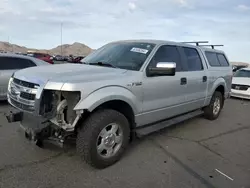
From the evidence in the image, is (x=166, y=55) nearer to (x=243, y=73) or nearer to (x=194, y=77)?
(x=194, y=77)

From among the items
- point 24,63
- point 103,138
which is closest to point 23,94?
point 103,138

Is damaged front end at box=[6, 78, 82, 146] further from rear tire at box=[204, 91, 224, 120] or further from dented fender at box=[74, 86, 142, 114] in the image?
rear tire at box=[204, 91, 224, 120]

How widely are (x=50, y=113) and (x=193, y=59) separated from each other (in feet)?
11.9

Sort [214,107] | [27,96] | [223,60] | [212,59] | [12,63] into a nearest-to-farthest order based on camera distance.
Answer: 1. [27,96]
2. [212,59]
3. [214,107]
4. [223,60]
5. [12,63]

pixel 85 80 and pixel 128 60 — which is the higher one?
pixel 128 60

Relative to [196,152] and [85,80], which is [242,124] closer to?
[196,152]

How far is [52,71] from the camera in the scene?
373 cm

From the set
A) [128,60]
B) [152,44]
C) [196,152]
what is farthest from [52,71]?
[196,152]

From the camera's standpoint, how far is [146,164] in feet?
13.1

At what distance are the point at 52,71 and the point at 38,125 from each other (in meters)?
0.81

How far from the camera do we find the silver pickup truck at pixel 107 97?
11.1ft

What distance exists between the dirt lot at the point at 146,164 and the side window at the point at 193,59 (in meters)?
1.46

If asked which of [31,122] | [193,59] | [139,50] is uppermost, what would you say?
[139,50]

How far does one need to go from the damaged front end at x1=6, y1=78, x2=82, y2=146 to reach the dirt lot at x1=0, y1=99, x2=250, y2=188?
0.46 meters
